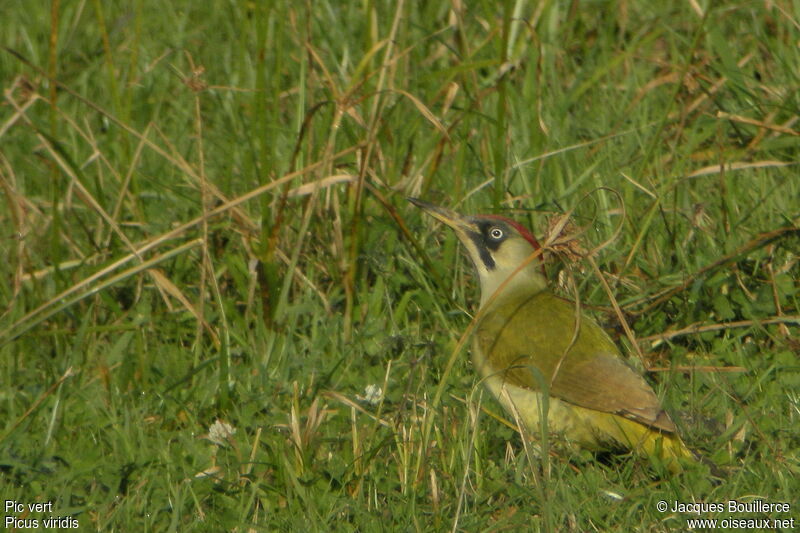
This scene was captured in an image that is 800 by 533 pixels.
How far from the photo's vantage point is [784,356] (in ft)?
13.8

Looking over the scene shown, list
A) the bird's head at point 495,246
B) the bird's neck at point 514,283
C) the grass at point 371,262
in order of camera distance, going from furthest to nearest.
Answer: the bird's neck at point 514,283
the bird's head at point 495,246
the grass at point 371,262

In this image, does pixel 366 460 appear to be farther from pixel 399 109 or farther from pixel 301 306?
pixel 399 109

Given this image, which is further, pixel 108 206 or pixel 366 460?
pixel 108 206

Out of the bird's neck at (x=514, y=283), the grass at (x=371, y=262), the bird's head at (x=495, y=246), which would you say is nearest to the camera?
the grass at (x=371, y=262)

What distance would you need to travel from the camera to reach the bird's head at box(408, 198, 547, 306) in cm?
443

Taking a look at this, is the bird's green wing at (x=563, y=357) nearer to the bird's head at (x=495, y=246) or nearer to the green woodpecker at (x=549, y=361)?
the green woodpecker at (x=549, y=361)

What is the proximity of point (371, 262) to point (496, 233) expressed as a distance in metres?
0.59

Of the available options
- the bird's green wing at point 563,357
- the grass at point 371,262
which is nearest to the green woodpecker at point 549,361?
the bird's green wing at point 563,357

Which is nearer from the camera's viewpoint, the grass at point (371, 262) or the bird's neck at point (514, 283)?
the grass at point (371, 262)

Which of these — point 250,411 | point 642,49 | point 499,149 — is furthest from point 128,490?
point 642,49

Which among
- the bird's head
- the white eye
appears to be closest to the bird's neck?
the bird's head

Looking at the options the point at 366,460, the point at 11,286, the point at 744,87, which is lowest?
the point at 11,286

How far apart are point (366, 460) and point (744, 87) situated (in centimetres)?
276

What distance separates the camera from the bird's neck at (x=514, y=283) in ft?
15.0
